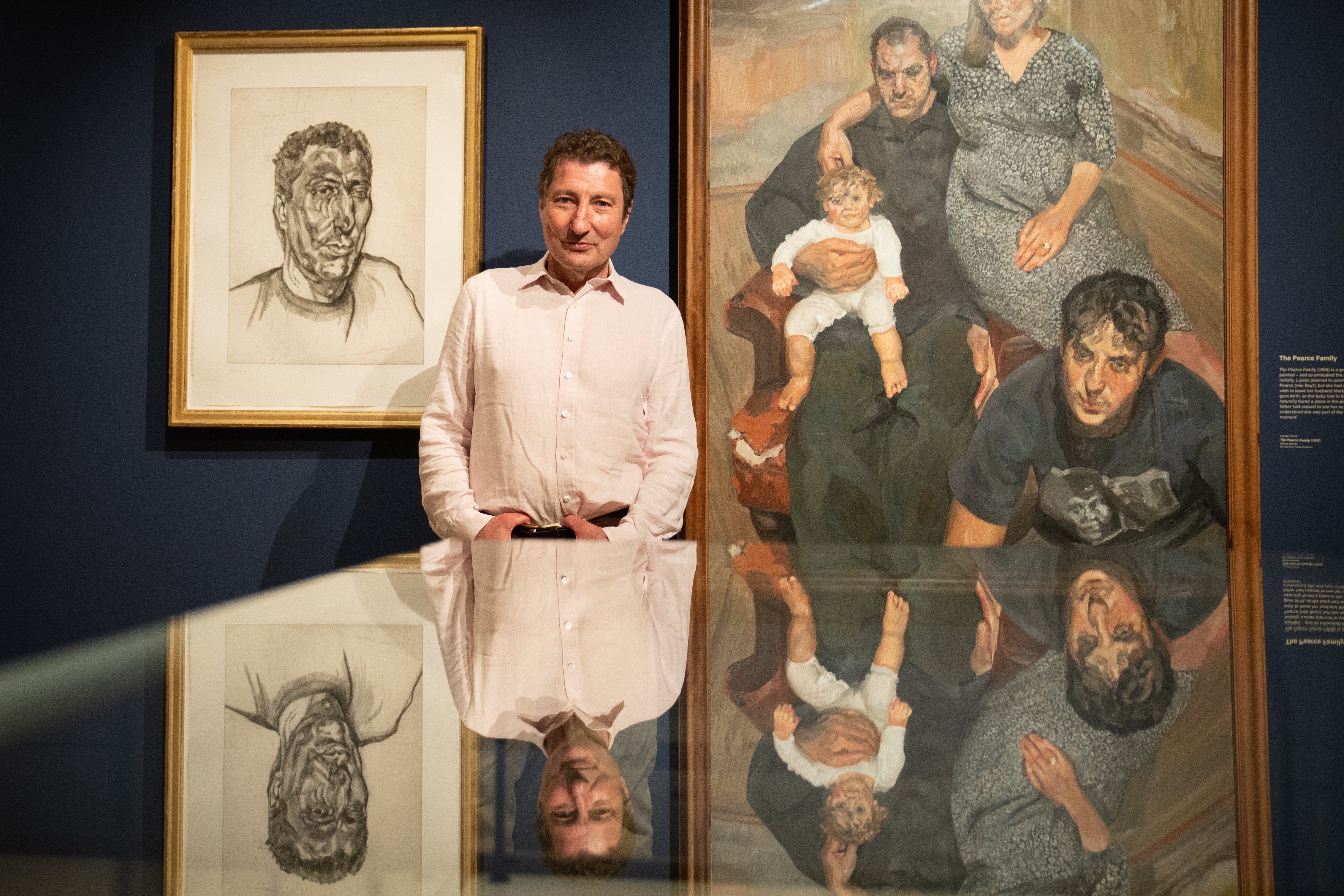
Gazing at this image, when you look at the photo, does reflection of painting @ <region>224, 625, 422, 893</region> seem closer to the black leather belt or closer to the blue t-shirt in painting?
the black leather belt

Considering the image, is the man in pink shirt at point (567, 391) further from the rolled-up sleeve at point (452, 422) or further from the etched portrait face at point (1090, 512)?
the etched portrait face at point (1090, 512)

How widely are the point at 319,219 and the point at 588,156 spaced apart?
0.95m

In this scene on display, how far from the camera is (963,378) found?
8.45 ft

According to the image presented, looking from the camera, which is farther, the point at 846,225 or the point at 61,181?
the point at 61,181

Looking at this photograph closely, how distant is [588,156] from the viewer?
228 cm

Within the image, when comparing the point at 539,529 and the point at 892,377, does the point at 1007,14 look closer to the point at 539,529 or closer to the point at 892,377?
the point at 892,377

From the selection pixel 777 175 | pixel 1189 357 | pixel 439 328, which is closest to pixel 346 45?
pixel 439 328

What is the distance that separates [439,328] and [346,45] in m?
0.88

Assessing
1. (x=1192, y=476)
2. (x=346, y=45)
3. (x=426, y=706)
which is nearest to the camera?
(x=426, y=706)

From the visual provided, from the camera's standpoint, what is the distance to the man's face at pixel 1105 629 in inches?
20.9

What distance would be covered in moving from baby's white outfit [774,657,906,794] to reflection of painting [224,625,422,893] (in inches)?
5.4

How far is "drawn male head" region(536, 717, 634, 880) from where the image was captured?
0.25 m

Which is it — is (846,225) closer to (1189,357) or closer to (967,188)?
(967,188)

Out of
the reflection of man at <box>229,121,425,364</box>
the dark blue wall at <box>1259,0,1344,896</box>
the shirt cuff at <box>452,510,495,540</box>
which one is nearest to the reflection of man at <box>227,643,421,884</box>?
the shirt cuff at <box>452,510,495,540</box>
